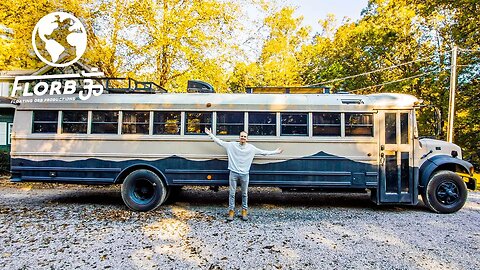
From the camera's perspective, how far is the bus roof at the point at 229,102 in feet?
21.0

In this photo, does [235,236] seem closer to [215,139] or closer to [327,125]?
[215,139]

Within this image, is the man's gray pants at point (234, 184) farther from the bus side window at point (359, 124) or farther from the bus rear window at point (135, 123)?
the bus side window at point (359, 124)

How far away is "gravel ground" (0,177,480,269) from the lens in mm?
3988

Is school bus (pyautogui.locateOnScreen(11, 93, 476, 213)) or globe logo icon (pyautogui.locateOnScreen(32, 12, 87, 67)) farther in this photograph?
globe logo icon (pyautogui.locateOnScreen(32, 12, 87, 67))

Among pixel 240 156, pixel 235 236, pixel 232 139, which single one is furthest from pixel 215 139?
pixel 235 236

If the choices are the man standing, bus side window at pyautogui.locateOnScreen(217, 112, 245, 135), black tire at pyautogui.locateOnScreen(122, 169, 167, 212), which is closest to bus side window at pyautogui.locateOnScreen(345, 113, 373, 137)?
the man standing

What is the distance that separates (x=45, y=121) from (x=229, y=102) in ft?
13.3

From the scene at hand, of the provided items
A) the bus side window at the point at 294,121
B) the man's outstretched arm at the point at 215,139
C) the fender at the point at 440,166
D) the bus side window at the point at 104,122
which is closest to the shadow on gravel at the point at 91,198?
the bus side window at the point at 104,122

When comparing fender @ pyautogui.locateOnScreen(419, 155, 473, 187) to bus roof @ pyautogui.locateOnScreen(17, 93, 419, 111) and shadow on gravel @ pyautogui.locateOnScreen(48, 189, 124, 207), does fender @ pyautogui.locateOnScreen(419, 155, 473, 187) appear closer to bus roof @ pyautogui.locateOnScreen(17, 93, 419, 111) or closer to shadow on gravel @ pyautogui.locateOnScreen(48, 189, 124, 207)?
bus roof @ pyautogui.locateOnScreen(17, 93, 419, 111)

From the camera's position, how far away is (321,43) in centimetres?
2369

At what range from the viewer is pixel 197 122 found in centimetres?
652

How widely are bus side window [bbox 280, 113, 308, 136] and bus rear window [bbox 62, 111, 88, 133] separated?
14.1 feet

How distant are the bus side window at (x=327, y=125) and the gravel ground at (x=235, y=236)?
1684mm

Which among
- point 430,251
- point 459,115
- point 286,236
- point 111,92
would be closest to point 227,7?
point 111,92
